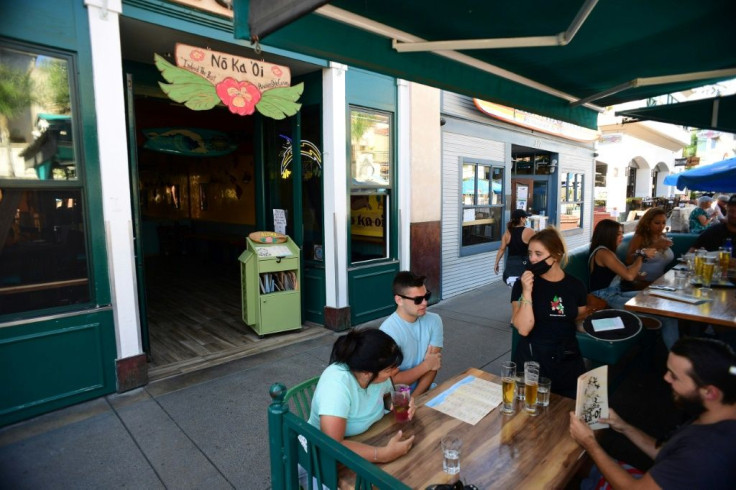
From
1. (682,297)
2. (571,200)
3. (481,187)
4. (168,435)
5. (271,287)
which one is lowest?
(168,435)

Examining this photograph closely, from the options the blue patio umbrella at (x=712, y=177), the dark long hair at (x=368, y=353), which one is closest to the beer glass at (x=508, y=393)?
the dark long hair at (x=368, y=353)

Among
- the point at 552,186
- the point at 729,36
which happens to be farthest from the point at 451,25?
the point at 552,186

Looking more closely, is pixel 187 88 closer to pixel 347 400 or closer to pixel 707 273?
pixel 347 400

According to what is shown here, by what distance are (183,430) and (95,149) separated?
2598mm

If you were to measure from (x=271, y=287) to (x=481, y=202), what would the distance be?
4968 mm

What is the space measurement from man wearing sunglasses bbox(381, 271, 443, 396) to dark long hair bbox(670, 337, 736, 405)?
51.7 inches

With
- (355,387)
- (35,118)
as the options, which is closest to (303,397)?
(355,387)

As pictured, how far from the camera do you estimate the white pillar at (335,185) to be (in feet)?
18.4

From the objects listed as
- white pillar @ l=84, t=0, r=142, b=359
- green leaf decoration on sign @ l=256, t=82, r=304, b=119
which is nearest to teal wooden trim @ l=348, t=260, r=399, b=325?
green leaf decoration on sign @ l=256, t=82, r=304, b=119

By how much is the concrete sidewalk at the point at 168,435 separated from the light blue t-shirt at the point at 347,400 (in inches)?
51.7

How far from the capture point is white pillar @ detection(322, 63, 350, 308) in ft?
18.4

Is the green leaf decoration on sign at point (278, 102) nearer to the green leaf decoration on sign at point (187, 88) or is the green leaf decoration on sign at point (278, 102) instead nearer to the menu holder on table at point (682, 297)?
the green leaf decoration on sign at point (187, 88)

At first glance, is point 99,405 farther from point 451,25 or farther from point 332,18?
point 451,25

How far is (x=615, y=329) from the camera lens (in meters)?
3.33
